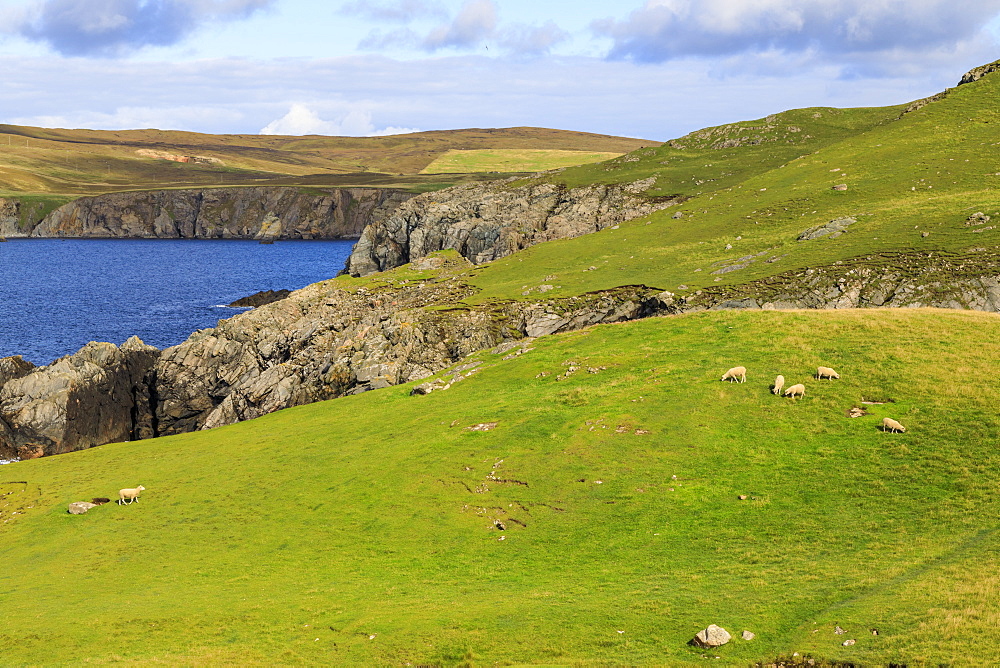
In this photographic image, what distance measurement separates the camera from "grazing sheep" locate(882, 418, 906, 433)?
27.0 m

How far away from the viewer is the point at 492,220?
110 meters

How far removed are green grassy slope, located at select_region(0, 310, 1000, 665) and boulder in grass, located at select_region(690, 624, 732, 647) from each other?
0.42 meters

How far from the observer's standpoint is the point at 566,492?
28281 mm

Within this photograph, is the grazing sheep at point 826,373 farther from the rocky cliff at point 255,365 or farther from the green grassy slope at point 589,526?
the rocky cliff at point 255,365

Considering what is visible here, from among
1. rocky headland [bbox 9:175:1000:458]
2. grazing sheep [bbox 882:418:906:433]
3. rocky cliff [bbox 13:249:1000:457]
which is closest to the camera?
grazing sheep [bbox 882:418:906:433]

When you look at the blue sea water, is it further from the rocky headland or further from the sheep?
the sheep

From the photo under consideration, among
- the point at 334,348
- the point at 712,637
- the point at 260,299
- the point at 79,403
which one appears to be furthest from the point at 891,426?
the point at 260,299

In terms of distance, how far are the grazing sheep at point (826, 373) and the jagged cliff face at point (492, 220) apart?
70.6m

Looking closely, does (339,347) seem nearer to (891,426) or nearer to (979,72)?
(891,426)

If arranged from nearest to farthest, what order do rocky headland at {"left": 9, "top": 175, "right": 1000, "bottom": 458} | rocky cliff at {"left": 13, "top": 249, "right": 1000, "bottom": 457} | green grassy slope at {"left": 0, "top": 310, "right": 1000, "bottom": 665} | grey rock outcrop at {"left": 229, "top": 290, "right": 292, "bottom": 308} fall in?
green grassy slope at {"left": 0, "top": 310, "right": 1000, "bottom": 665}
rocky cliff at {"left": 13, "top": 249, "right": 1000, "bottom": 457}
rocky headland at {"left": 9, "top": 175, "right": 1000, "bottom": 458}
grey rock outcrop at {"left": 229, "top": 290, "right": 292, "bottom": 308}

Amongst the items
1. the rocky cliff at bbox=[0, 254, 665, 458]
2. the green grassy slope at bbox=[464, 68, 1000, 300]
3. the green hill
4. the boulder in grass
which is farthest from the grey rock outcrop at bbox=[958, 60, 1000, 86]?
the boulder in grass

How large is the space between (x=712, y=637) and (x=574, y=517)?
30.7ft

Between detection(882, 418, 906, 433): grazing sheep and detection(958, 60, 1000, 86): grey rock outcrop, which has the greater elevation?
detection(958, 60, 1000, 86): grey rock outcrop

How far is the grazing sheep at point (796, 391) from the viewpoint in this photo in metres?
30.8
